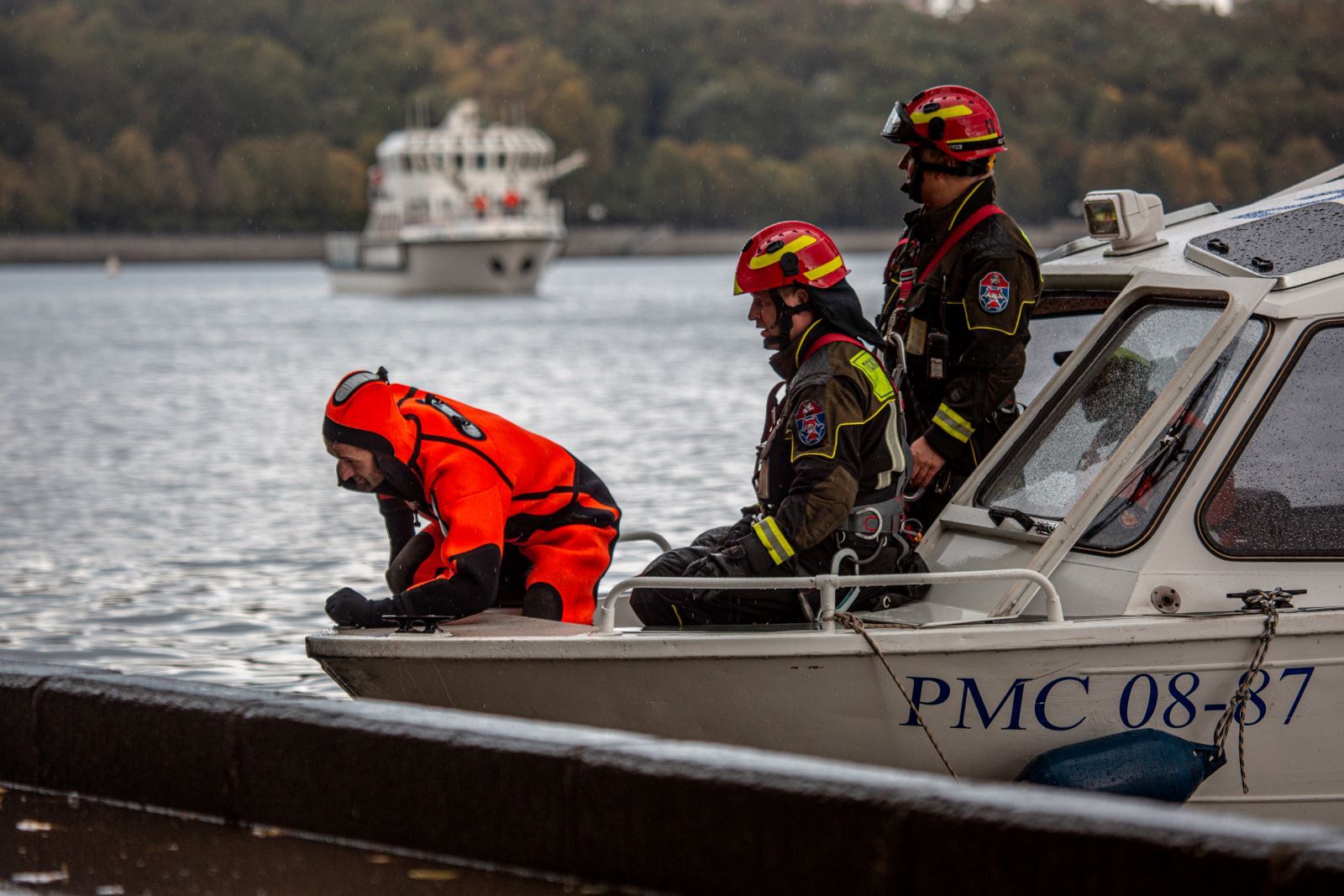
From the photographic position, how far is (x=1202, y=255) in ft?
20.5

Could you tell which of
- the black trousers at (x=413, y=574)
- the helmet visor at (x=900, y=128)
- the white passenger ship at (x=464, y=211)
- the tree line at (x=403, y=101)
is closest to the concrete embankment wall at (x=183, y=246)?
the tree line at (x=403, y=101)

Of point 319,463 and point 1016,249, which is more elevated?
point 1016,249

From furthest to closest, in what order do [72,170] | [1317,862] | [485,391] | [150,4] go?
[150,4] → [72,170] → [485,391] → [1317,862]

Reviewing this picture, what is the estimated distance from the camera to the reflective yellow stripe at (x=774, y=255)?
5914 mm

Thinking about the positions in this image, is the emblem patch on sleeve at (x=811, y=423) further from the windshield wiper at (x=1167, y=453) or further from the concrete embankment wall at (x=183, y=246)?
the concrete embankment wall at (x=183, y=246)

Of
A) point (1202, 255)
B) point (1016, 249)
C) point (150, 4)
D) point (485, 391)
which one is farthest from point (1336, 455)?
point (150, 4)

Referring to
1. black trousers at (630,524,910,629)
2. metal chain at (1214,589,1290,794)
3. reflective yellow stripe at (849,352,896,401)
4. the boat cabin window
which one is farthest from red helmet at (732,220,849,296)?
metal chain at (1214,589,1290,794)

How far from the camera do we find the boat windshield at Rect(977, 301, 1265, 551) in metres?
5.91

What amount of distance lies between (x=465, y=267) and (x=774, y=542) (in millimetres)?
74074

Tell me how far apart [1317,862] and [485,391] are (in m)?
29.6

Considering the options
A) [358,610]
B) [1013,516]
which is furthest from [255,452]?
[1013,516]

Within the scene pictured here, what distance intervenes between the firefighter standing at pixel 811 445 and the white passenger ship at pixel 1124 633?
6.8 inches

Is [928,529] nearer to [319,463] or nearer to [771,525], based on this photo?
[771,525]

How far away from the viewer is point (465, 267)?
79.1 metres
